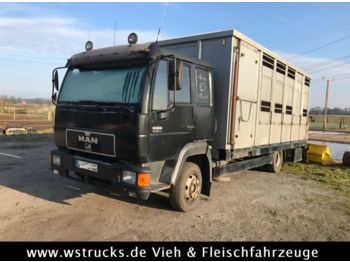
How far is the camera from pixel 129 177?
14.8 feet

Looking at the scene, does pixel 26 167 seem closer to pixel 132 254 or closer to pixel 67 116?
pixel 67 116

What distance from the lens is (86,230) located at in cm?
458

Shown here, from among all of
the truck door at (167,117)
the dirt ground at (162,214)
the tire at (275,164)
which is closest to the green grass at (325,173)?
the tire at (275,164)

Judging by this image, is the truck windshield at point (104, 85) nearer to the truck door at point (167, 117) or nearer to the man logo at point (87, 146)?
the truck door at point (167, 117)

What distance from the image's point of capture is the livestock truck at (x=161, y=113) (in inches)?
180

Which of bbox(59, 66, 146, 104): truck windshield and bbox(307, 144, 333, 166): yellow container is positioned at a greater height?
bbox(59, 66, 146, 104): truck windshield

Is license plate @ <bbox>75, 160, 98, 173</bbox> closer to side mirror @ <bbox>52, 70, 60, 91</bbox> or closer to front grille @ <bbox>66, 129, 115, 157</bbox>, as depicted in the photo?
front grille @ <bbox>66, 129, 115, 157</bbox>

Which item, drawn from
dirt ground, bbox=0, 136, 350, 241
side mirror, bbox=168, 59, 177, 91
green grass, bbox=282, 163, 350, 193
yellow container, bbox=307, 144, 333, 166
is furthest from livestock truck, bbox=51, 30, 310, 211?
yellow container, bbox=307, 144, 333, 166

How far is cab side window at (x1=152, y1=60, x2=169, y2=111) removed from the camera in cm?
463

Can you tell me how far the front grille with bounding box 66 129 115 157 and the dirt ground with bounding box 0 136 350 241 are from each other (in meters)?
1.09

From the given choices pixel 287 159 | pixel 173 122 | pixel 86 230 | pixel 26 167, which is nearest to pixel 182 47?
pixel 173 122

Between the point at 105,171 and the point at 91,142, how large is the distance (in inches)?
22.0

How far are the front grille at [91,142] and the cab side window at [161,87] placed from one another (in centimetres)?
82

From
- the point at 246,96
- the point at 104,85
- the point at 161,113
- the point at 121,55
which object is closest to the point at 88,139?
the point at 104,85
